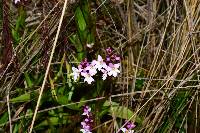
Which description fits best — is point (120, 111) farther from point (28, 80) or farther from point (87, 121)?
point (28, 80)

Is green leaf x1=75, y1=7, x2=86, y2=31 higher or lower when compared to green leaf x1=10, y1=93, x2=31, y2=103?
higher

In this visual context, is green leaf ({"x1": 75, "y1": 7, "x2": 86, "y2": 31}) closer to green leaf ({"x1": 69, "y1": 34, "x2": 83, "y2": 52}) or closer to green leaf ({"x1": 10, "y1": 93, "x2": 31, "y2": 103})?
green leaf ({"x1": 69, "y1": 34, "x2": 83, "y2": 52})

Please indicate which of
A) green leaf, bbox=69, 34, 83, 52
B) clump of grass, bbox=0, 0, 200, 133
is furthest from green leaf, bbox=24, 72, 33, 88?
green leaf, bbox=69, 34, 83, 52

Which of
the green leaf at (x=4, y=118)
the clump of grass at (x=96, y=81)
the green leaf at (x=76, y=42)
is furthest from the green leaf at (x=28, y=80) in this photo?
the green leaf at (x=76, y=42)

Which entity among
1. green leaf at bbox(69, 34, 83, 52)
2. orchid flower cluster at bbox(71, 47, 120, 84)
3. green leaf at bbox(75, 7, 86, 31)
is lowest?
orchid flower cluster at bbox(71, 47, 120, 84)

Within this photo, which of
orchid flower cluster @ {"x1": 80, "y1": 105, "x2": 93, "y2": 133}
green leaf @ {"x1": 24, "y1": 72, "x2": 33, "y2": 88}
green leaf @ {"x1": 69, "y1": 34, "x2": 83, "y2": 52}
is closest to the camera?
orchid flower cluster @ {"x1": 80, "y1": 105, "x2": 93, "y2": 133}

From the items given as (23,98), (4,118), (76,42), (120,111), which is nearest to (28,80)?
(23,98)

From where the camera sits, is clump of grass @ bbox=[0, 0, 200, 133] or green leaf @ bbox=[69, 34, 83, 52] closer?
clump of grass @ bbox=[0, 0, 200, 133]

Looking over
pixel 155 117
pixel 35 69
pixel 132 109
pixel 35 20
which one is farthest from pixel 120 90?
pixel 35 20
